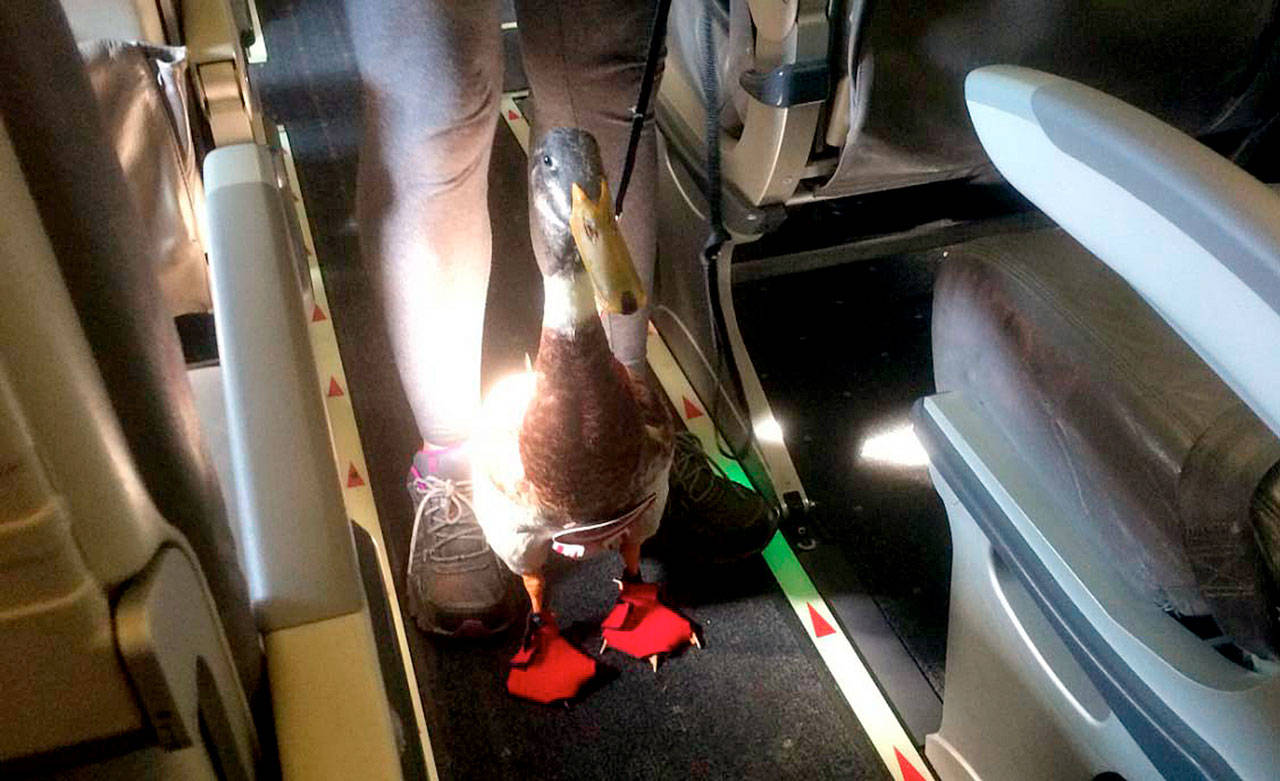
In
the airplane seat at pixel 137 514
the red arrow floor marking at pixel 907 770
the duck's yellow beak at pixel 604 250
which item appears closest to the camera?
the airplane seat at pixel 137 514

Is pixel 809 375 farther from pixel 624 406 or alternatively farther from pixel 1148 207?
pixel 1148 207

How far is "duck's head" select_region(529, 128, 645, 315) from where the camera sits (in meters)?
0.85

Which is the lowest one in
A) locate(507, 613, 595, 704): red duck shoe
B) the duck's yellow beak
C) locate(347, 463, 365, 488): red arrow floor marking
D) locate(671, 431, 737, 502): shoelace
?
locate(507, 613, 595, 704): red duck shoe

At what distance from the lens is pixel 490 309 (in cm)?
165

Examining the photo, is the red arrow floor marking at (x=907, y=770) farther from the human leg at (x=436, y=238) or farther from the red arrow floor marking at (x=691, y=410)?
the red arrow floor marking at (x=691, y=410)

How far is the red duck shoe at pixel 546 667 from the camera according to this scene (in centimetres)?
114

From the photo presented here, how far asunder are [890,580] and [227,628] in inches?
38.9

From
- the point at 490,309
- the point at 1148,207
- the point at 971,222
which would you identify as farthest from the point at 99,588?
the point at 490,309

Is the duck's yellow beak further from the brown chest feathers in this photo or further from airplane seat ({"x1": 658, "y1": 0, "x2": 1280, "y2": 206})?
airplane seat ({"x1": 658, "y1": 0, "x2": 1280, "y2": 206})

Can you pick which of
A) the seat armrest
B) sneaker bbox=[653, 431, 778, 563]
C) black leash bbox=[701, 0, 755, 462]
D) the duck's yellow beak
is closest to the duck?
the duck's yellow beak

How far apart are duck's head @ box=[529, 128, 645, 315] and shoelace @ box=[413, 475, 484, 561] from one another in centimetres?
42

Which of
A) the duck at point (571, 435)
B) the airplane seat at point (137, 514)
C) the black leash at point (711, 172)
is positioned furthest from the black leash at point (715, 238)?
the airplane seat at point (137, 514)

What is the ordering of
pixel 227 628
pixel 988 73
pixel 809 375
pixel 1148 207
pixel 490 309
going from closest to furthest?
pixel 227 628 → pixel 1148 207 → pixel 988 73 → pixel 809 375 → pixel 490 309

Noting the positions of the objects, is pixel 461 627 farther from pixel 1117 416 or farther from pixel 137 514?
pixel 137 514
